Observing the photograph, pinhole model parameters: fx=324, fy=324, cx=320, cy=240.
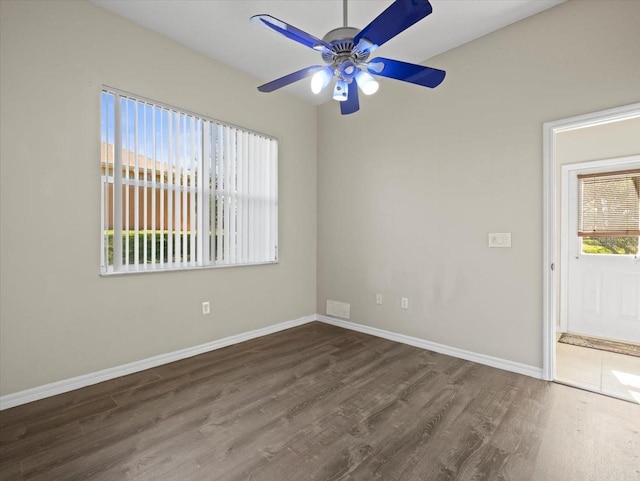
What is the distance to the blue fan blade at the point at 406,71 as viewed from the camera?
1.94m

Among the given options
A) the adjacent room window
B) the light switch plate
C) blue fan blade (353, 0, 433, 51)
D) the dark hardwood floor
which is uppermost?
blue fan blade (353, 0, 433, 51)

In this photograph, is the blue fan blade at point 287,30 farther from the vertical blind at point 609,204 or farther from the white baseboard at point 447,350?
the vertical blind at point 609,204

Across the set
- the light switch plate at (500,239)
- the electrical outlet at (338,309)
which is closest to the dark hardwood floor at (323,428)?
the light switch plate at (500,239)

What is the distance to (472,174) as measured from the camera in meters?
3.08

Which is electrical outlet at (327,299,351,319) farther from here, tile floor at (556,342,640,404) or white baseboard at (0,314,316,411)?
tile floor at (556,342,640,404)

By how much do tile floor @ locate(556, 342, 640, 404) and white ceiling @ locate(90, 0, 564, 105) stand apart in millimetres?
3030

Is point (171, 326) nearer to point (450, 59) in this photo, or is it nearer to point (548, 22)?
point (450, 59)

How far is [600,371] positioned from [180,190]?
4137 mm

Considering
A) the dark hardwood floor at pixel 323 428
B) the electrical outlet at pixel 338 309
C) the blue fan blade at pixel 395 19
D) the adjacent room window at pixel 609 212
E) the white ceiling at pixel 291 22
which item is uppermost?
the white ceiling at pixel 291 22

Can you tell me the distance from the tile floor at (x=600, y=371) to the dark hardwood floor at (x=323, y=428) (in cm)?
21

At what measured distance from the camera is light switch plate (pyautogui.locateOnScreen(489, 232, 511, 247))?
2.87 meters

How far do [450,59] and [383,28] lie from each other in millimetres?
1914

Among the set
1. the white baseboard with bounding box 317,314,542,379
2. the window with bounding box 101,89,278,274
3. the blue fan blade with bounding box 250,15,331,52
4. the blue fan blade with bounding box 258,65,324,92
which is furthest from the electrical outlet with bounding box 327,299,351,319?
the blue fan blade with bounding box 250,15,331,52

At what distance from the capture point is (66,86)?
244cm
